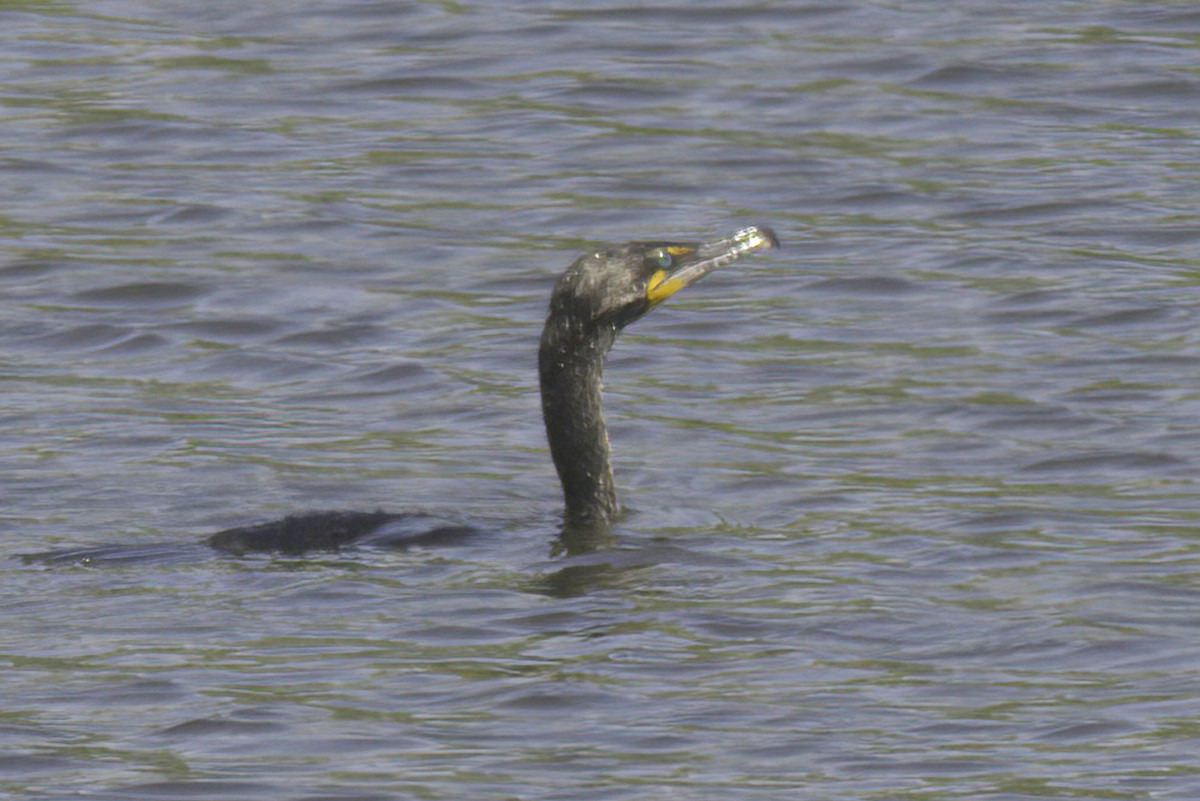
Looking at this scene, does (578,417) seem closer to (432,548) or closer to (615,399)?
(432,548)

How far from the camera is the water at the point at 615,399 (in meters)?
7.80

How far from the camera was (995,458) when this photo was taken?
10.7 metres

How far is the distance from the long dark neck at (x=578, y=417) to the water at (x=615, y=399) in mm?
208

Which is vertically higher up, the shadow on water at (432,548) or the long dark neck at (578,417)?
the long dark neck at (578,417)

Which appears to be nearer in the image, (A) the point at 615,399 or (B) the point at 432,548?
(B) the point at 432,548

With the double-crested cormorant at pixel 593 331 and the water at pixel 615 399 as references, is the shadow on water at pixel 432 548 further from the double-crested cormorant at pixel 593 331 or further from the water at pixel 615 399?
the double-crested cormorant at pixel 593 331

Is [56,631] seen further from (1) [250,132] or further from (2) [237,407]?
(1) [250,132]

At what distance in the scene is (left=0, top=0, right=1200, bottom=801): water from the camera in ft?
25.6

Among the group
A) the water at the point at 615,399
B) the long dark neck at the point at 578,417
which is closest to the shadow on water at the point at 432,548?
the water at the point at 615,399

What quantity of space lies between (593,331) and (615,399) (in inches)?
61.3

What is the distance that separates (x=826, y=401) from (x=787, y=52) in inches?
228

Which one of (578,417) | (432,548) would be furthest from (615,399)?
(432,548)

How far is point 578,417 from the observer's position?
10.3 meters

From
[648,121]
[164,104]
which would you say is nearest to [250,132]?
[164,104]
